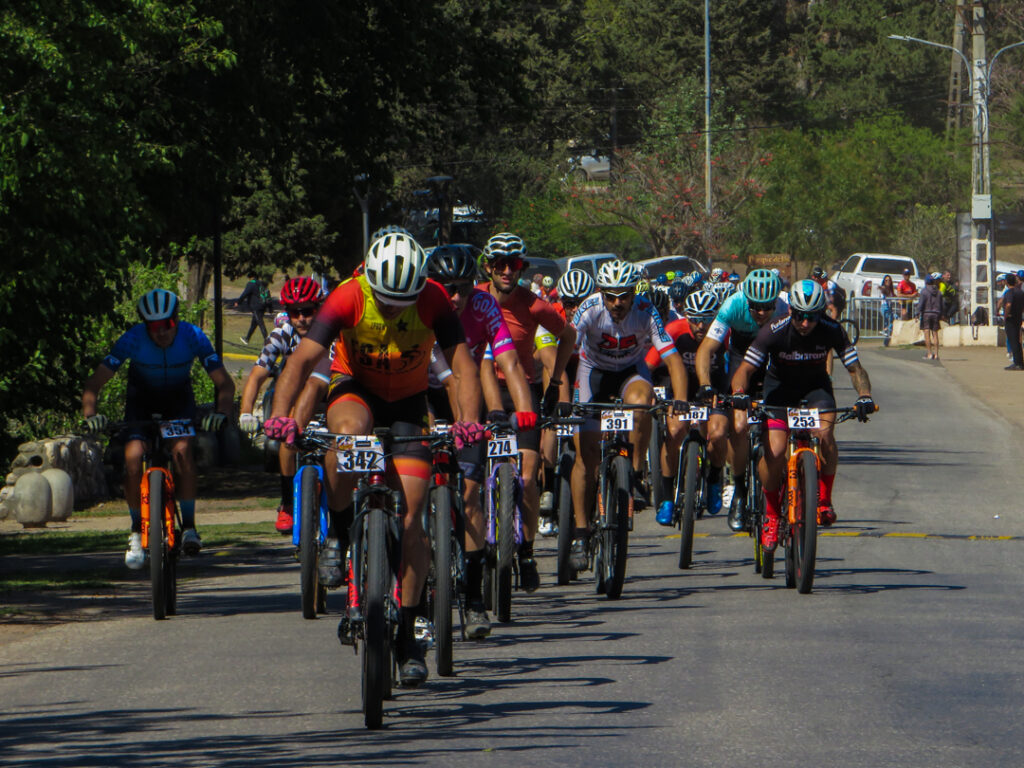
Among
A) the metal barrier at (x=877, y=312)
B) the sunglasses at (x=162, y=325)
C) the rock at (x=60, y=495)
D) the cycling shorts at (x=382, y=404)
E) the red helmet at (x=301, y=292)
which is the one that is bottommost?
the rock at (x=60, y=495)

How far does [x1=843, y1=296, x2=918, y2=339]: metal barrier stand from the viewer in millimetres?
54219

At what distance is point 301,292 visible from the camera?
11898 mm

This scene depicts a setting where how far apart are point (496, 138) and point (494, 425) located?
68.6m

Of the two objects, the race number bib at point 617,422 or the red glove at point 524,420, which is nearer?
the red glove at point 524,420

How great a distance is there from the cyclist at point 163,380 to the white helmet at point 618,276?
8.46 ft

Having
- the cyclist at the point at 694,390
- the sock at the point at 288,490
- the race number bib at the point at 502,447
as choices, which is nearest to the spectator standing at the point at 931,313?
the cyclist at the point at 694,390

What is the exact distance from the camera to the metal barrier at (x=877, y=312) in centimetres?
5422

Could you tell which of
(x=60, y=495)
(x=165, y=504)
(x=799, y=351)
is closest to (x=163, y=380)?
(x=165, y=504)

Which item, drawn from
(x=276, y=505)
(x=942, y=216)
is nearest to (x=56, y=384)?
(x=276, y=505)

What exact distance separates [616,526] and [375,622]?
3.96 meters

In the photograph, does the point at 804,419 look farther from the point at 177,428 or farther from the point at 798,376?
the point at 177,428

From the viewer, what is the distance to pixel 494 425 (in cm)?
A: 783

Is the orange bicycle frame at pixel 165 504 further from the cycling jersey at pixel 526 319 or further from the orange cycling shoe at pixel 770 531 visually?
the orange cycling shoe at pixel 770 531

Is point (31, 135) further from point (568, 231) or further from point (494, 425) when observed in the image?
point (568, 231)
